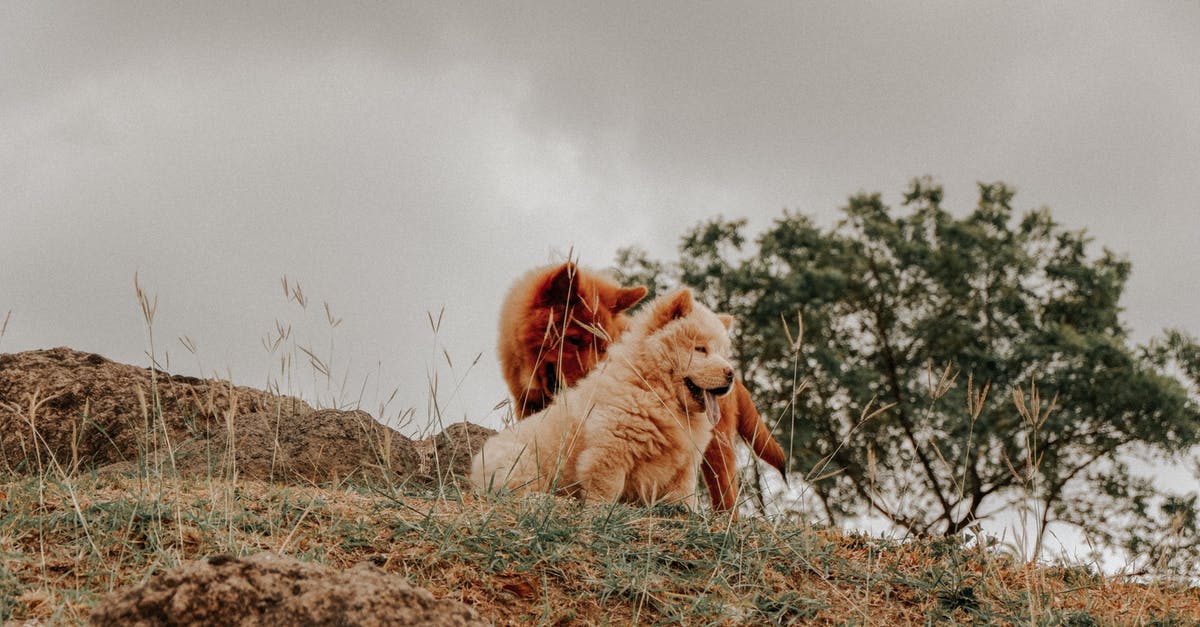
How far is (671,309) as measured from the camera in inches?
236

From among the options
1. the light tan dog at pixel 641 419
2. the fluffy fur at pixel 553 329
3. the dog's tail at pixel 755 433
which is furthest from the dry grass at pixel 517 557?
the fluffy fur at pixel 553 329

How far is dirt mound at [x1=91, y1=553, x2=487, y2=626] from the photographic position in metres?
2.53

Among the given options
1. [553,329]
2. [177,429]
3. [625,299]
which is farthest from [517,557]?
[177,429]

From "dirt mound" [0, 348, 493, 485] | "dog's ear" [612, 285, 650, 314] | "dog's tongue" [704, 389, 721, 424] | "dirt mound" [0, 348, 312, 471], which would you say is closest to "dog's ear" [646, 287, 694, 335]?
"dog's tongue" [704, 389, 721, 424]

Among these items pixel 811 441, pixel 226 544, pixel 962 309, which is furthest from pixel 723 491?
pixel 962 309

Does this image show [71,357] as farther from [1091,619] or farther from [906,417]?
[906,417]

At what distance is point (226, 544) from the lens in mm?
3662

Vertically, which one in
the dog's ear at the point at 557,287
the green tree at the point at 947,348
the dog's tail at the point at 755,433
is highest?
the green tree at the point at 947,348

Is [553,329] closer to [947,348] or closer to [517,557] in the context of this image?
[517,557]

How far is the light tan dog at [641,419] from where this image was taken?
220 inches

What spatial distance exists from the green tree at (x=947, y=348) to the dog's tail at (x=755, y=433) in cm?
758

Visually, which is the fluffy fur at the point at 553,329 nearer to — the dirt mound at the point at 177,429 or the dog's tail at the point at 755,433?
the dirt mound at the point at 177,429

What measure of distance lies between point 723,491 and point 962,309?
11.3 meters

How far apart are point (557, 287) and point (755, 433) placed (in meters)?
1.84
